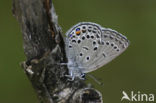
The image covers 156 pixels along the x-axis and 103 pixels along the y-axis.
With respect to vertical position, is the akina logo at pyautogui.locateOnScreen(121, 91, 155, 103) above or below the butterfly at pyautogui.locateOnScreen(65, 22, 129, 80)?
below

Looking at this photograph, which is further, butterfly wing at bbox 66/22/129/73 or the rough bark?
butterfly wing at bbox 66/22/129/73

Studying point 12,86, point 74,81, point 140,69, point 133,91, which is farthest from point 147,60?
point 74,81

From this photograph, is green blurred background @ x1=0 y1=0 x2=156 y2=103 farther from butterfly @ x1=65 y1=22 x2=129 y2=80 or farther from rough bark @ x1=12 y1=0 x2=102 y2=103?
rough bark @ x1=12 y1=0 x2=102 y2=103

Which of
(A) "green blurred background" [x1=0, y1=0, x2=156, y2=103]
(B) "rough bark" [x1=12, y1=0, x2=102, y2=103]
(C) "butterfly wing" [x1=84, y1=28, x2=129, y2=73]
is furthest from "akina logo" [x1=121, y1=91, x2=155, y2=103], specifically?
(B) "rough bark" [x1=12, y1=0, x2=102, y2=103]

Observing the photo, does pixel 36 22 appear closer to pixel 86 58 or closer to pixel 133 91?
pixel 86 58

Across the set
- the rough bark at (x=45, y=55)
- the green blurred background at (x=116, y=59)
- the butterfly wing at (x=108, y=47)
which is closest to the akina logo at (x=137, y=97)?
the green blurred background at (x=116, y=59)
